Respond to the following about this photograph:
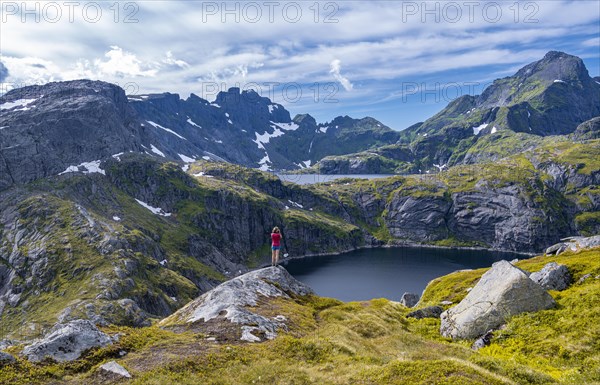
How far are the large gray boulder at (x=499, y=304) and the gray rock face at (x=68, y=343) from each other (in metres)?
27.7

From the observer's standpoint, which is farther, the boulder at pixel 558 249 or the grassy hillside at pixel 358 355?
the boulder at pixel 558 249

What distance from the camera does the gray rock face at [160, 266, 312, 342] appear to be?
28.0m

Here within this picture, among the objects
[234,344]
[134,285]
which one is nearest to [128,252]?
[134,285]

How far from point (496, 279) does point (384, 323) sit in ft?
36.2

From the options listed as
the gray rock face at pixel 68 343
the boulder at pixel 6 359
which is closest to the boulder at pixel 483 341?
the gray rock face at pixel 68 343

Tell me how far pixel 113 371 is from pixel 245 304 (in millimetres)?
14732

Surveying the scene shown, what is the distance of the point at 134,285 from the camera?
162000 mm

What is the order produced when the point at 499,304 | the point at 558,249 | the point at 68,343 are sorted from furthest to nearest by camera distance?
the point at 558,249, the point at 499,304, the point at 68,343

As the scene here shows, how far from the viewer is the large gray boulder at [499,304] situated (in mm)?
31984

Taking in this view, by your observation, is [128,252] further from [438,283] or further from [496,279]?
[496,279]

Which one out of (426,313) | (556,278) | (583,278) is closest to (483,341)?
(426,313)

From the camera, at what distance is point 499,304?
32.5 meters

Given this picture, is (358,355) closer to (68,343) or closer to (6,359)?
(68,343)

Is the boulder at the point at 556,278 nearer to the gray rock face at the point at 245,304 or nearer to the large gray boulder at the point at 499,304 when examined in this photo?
the large gray boulder at the point at 499,304
